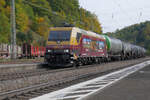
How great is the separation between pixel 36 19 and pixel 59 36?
54638 mm

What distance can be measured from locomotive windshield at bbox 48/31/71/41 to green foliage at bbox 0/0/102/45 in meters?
17.0

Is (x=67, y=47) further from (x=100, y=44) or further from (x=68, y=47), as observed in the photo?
(x=100, y=44)

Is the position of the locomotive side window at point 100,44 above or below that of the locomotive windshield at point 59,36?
below

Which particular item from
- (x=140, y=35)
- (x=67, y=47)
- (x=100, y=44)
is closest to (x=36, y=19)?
(x=100, y=44)

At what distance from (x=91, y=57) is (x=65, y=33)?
564 cm

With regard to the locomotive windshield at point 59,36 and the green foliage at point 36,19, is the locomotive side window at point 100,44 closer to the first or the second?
the locomotive windshield at point 59,36

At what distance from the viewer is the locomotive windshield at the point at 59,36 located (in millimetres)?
21203

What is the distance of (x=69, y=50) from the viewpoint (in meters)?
20.4

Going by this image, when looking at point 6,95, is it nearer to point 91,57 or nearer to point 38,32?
point 91,57

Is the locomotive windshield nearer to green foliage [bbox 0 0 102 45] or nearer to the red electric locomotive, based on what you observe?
the red electric locomotive

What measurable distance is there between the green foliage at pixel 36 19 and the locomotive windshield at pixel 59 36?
17.0 metres

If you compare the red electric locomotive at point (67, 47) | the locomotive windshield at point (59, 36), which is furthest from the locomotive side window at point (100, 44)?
the locomotive windshield at point (59, 36)

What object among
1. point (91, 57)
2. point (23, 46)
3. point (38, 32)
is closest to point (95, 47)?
point (91, 57)

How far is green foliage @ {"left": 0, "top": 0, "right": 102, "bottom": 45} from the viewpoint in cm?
5247
